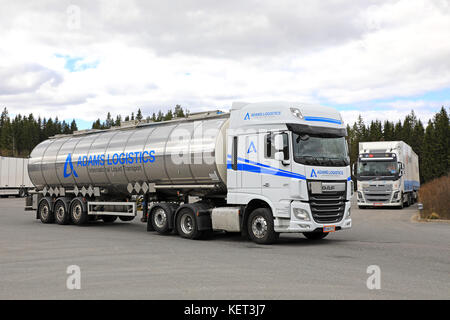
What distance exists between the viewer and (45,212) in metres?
21.2

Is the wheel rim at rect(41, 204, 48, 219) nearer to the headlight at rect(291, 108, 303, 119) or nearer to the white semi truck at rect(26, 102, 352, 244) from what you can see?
the white semi truck at rect(26, 102, 352, 244)

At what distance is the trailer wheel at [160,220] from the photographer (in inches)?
607

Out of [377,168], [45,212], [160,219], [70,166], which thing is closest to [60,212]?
[45,212]

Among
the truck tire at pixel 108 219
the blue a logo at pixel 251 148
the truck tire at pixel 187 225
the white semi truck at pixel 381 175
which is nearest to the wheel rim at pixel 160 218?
the truck tire at pixel 187 225

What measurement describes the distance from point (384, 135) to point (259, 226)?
420ft

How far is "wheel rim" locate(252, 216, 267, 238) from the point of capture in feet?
42.7

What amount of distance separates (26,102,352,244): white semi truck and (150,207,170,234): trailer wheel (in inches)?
1.2

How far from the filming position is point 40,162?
2133 centimetres

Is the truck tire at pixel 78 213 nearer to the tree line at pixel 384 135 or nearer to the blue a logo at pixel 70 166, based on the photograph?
the blue a logo at pixel 70 166

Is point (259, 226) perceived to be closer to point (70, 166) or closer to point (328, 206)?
point (328, 206)

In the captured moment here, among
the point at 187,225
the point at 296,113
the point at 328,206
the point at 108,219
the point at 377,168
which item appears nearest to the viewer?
the point at 296,113

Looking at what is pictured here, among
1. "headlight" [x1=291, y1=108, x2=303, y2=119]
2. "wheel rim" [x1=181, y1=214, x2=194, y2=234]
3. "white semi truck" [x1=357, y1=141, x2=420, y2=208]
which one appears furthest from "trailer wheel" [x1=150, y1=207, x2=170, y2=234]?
"white semi truck" [x1=357, y1=141, x2=420, y2=208]

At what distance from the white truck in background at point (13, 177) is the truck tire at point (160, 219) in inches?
1420

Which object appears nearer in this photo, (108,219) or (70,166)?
(70,166)
